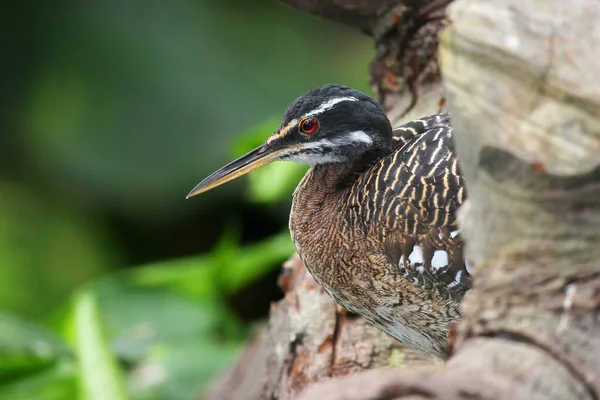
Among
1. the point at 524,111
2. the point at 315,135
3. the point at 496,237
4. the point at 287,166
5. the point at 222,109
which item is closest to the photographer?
the point at 524,111

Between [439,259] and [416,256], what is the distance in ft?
0.21

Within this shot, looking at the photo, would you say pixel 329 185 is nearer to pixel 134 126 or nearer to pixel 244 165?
pixel 244 165

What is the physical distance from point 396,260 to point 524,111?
1.08 m

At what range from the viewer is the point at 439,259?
2367mm

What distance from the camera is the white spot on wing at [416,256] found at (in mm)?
2385

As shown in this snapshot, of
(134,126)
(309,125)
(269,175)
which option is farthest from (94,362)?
(134,126)

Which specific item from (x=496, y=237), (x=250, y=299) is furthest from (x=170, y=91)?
(x=496, y=237)

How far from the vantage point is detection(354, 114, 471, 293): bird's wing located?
2357 millimetres

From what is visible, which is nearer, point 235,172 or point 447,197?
point 447,197

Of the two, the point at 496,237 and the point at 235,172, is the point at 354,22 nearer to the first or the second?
the point at 235,172

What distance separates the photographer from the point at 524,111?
1.42 meters

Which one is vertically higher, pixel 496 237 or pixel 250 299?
pixel 250 299

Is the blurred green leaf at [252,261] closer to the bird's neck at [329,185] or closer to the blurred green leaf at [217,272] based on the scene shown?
the blurred green leaf at [217,272]

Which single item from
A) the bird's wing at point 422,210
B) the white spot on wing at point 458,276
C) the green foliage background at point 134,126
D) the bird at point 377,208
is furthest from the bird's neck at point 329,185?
the green foliage background at point 134,126
